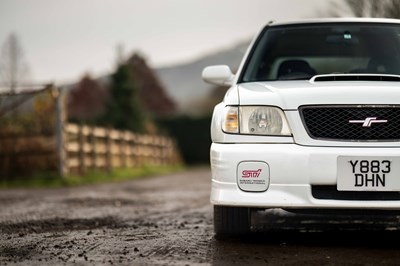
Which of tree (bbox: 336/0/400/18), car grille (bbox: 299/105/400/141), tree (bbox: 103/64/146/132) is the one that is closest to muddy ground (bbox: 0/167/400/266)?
car grille (bbox: 299/105/400/141)

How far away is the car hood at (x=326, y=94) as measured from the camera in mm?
4938

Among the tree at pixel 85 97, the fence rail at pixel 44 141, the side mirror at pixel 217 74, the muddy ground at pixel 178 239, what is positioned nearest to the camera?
the muddy ground at pixel 178 239

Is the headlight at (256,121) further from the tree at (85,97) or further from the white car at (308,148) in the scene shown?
the tree at (85,97)

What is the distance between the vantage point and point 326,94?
196 inches

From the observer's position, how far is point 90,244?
511cm

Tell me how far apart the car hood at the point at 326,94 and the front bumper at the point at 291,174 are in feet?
1.04

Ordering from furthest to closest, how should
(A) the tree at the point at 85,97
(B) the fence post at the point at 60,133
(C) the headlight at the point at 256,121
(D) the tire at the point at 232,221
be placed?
(A) the tree at the point at 85,97 < (B) the fence post at the point at 60,133 < (D) the tire at the point at 232,221 < (C) the headlight at the point at 256,121

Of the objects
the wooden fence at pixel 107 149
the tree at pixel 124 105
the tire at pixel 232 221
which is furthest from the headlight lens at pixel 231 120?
the tree at pixel 124 105

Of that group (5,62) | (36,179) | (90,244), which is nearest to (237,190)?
(90,244)

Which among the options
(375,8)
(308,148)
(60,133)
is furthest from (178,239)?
(375,8)

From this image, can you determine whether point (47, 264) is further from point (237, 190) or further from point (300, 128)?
point (300, 128)

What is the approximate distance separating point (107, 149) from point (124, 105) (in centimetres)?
1911

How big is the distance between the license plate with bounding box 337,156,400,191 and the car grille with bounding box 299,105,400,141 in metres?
0.20

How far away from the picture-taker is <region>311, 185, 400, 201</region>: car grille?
480 centimetres
